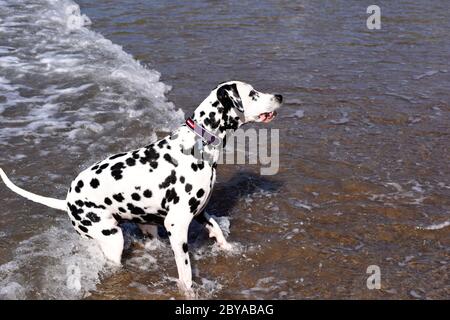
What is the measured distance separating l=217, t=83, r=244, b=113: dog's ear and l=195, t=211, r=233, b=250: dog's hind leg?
1.30 meters

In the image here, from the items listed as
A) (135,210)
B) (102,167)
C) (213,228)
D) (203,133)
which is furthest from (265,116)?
(102,167)

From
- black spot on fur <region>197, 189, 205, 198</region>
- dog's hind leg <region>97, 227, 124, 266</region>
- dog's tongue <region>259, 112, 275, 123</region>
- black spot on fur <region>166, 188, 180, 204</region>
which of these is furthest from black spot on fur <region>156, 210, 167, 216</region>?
dog's tongue <region>259, 112, 275, 123</region>

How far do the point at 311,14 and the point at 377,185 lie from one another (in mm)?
8771

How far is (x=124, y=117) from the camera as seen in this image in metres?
9.78

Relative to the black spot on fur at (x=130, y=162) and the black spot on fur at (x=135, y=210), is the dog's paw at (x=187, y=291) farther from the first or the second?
the black spot on fur at (x=130, y=162)

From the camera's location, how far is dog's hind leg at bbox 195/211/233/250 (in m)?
6.28

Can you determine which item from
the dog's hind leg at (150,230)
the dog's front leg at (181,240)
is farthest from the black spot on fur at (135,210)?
the dog's hind leg at (150,230)

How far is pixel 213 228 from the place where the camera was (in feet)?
20.7

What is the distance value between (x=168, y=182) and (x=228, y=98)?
3.26 ft

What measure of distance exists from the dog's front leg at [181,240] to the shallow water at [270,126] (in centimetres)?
22

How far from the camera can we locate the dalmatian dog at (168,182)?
5.56 m

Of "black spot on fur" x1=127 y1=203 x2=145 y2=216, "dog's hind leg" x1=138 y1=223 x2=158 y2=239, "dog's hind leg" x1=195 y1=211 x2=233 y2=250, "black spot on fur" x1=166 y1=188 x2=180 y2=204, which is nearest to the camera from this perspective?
"black spot on fur" x1=166 y1=188 x2=180 y2=204

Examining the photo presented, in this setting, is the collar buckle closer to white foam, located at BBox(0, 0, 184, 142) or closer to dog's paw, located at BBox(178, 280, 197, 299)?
dog's paw, located at BBox(178, 280, 197, 299)
